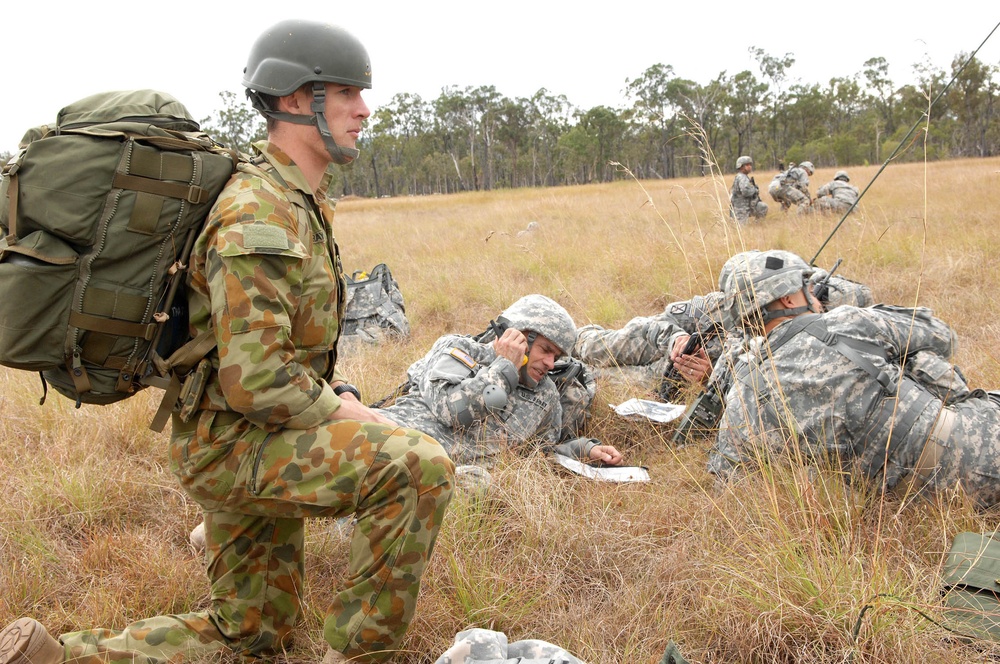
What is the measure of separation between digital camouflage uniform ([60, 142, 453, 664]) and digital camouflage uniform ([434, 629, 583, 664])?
18 centimetres

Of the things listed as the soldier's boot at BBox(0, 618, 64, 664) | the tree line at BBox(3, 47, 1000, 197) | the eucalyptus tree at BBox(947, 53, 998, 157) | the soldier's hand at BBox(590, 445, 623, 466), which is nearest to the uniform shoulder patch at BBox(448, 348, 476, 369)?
the soldier's hand at BBox(590, 445, 623, 466)

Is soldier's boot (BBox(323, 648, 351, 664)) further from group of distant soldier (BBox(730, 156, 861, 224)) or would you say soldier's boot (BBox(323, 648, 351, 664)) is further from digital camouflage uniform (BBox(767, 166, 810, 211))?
digital camouflage uniform (BBox(767, 166, 810, 211))

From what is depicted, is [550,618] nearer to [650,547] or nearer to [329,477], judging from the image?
[650,547]

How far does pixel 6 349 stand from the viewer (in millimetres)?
1774

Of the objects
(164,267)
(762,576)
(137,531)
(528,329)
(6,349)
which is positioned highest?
(164,267)

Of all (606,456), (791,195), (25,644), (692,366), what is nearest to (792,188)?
(791,195)

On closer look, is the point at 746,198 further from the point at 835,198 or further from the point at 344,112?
the point at 344,112

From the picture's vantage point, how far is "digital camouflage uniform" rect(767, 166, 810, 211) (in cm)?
1291

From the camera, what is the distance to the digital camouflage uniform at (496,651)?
206 cm

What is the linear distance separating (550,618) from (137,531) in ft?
6.23

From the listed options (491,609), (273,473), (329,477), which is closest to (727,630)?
(491,609)

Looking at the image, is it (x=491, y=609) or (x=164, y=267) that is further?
(x=491, y=609)

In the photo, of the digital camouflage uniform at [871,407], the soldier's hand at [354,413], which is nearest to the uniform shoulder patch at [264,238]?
the soldier's hand at [354,413]

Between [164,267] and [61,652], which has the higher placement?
[164,267]
